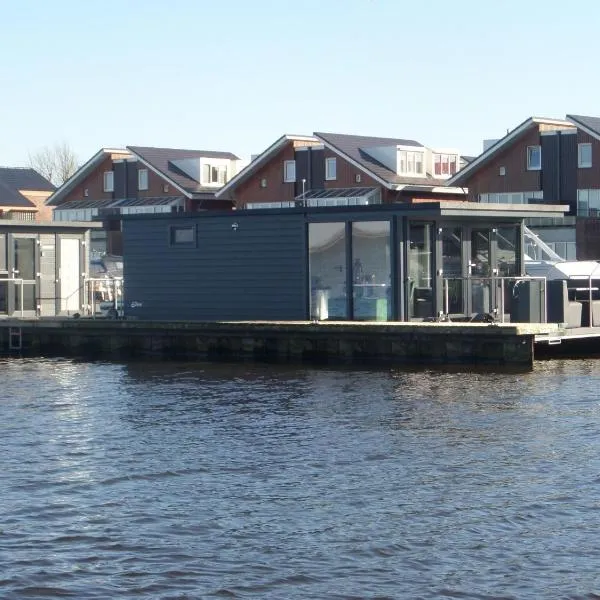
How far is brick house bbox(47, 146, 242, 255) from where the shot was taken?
8488 cm

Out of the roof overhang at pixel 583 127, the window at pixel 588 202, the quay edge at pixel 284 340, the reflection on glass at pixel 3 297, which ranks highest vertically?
the roof overhang at pixel 583 127

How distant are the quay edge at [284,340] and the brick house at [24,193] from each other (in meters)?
62.9

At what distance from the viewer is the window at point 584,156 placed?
71.6 metres

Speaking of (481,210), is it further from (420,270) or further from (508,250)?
(508,250)

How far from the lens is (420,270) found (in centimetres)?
3250

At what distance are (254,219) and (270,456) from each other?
15.0m

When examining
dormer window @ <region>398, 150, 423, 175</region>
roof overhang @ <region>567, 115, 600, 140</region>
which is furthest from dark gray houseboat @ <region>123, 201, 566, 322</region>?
dormer window @ <region>398, 150, 423, 175</region>

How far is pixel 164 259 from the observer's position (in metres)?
35.8

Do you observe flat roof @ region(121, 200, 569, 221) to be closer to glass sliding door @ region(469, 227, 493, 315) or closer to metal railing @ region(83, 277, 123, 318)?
glass sliding door @ region(469, 227, 493, 315)

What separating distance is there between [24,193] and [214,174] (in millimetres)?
22507

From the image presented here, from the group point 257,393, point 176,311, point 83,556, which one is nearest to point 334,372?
point 257,393

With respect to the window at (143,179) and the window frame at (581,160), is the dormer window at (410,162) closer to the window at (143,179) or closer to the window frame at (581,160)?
the window frame at (581,160)

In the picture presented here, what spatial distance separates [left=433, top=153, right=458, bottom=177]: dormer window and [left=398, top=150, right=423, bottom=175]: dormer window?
173cm

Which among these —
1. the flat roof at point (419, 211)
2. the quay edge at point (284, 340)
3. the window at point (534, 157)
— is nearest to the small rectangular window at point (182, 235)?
the flat roof at point (419, 211)
